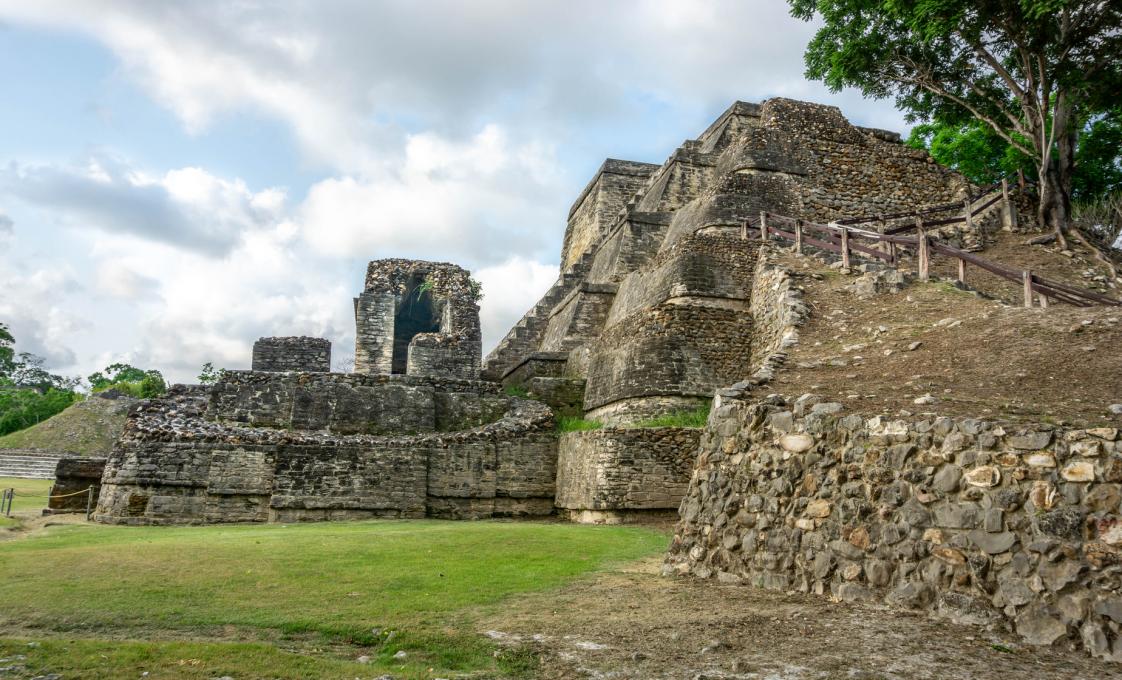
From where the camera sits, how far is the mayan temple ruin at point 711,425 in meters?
5.71

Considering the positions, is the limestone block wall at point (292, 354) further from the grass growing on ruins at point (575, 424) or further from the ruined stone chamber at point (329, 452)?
the grass growing on ruins at point (575, 424)

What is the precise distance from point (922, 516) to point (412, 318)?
21.9 metres

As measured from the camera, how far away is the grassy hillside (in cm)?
3078

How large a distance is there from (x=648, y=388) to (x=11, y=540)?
9210 millimetres

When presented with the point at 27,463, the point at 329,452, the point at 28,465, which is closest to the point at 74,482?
the point at 329,452

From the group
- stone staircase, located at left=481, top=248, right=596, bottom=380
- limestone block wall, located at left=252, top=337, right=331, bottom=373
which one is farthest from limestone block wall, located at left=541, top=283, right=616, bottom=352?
limestone block wall, located at left=252, top=337, right=331, bottom=373

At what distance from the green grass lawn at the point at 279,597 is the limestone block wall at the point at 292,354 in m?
9.14

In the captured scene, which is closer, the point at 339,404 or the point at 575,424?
the point at 575,424

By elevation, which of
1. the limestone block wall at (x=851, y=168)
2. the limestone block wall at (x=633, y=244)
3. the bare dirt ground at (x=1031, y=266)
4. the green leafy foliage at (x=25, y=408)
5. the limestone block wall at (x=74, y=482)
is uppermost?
the limestone block wall at (x=851, y=168)

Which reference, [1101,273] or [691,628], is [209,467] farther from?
Result: [1101,273]

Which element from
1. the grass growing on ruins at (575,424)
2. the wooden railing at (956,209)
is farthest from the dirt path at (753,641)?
the wooden railing at (956,209)

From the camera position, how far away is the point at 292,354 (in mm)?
19547

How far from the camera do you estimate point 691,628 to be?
562 cm

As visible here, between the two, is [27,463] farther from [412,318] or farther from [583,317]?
[583,317]
